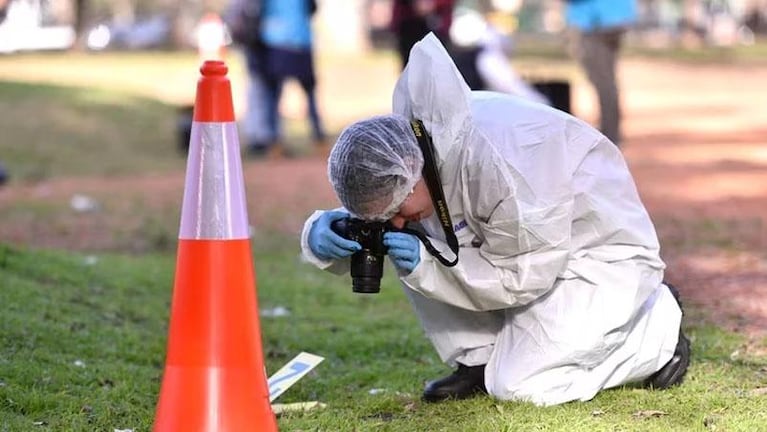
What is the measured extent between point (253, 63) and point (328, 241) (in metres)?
10.2

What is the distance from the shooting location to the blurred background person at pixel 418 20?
13109 millimetres

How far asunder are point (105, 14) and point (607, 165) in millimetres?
68225

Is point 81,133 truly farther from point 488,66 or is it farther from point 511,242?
point 511,242

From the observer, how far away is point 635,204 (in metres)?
4.50

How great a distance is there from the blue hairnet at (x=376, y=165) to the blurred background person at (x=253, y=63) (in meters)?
9.80

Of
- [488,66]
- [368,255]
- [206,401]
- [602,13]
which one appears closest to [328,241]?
[368,255]

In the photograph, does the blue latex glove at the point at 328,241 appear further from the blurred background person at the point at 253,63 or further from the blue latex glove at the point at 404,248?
the blurred background person at the point at 253,63

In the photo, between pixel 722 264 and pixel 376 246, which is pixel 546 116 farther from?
pixel 722 264

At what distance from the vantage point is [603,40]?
475 inches

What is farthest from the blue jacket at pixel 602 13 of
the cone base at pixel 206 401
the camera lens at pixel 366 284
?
the cone base at pixel 206 401

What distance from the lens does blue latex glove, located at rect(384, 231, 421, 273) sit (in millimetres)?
3984

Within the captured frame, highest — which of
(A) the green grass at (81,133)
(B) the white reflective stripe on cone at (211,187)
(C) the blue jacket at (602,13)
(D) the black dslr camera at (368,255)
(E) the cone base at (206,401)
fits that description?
(B) the white reflective stripe on cone at (211,187)

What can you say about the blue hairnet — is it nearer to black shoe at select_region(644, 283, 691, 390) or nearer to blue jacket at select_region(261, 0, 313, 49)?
black shoe at select_region(644, 283, 691, 390)

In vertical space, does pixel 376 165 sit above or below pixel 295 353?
above
